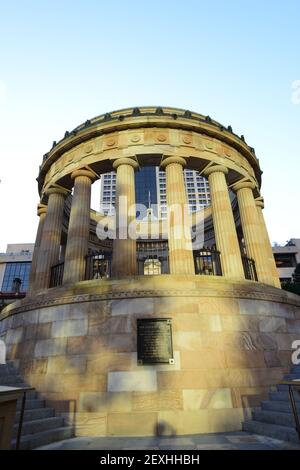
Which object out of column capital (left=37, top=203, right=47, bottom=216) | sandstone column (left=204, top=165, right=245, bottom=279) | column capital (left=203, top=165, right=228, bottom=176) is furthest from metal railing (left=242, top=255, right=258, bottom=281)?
column capital (left=37, top=203, right=47, bottom=216)

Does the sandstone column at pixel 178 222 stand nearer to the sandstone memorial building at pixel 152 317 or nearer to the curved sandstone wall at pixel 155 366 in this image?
the sandstone memorial building at pixel 152 317

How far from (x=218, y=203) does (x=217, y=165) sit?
8.29ft

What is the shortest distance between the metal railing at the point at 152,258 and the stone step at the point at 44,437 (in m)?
16.0

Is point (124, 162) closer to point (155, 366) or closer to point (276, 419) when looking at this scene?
point (155, 366)

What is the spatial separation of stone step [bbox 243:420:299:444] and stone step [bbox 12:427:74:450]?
17.4 ft

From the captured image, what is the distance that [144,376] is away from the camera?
902 cm

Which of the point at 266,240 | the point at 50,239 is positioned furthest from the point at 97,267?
the point at 266,240

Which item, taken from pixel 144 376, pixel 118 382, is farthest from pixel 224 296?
pixel 118 382

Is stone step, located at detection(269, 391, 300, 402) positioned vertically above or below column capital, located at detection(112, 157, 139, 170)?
below

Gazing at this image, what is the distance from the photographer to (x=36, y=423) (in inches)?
296

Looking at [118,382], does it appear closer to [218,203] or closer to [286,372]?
[286,372]

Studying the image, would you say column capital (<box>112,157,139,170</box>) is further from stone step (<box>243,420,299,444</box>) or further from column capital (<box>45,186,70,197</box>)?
stone step (<box>243,420,299,444</box>)

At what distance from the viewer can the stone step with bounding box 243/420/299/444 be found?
21.8 feet

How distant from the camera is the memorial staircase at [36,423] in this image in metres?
6.79
